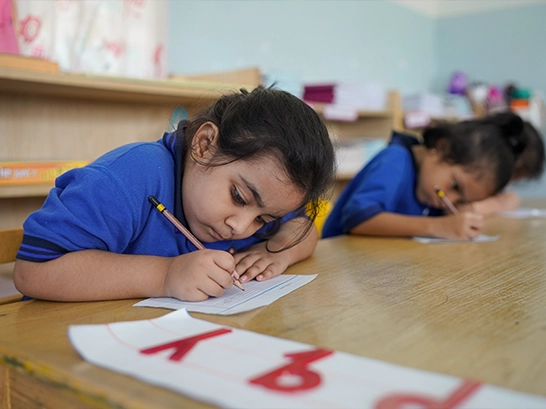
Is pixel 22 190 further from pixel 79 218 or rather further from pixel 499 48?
pixel 499 48

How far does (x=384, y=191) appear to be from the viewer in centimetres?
146

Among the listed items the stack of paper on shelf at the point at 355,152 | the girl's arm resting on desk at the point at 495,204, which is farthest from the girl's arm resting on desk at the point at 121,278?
the stack of paper on shelf at the point at 355,152

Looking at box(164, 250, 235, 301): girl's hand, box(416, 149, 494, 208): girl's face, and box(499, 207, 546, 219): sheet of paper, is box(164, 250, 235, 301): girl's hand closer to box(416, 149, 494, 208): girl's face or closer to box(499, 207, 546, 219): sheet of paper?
box(416, 149, 494, 208): girl's face

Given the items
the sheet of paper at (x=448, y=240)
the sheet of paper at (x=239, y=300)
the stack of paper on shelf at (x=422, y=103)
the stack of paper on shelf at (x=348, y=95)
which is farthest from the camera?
the stack of paper on shelf at (x=422, y=103)

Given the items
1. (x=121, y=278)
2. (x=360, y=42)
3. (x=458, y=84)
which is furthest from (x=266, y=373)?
(x=458, y=84)

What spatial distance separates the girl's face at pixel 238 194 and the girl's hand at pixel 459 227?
0.59 m

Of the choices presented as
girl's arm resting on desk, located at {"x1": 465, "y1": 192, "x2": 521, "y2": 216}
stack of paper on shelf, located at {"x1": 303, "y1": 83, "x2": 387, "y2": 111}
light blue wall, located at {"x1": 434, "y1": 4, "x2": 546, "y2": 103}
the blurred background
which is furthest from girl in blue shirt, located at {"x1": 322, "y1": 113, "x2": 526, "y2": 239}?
light blue wall, located at {"x1": 434, "y1": 4, "x2": 546, "y2": 103}

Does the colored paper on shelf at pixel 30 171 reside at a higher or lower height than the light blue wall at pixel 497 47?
lower

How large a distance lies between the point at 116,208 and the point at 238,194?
0.58 ft

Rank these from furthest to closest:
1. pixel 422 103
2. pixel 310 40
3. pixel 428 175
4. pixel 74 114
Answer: pixel 422 103, pixel 310 40, pixel 74 114, pixel 428 175

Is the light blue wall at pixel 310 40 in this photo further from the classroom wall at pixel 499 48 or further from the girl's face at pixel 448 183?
the girl's face at pixel 448 183

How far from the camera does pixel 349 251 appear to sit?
1.11m

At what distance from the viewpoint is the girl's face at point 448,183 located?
153 cm

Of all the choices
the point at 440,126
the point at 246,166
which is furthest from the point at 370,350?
the point at 440,126
